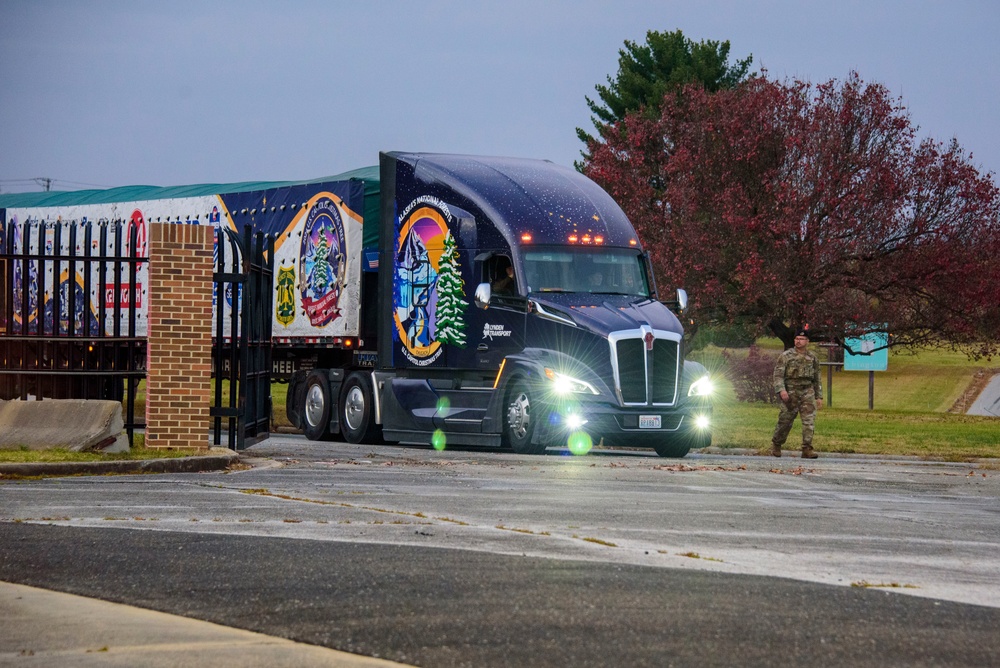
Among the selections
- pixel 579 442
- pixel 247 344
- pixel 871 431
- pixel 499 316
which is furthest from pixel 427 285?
pixel 871 431

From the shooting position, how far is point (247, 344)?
1828cm

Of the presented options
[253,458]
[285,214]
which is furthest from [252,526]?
[285,214]

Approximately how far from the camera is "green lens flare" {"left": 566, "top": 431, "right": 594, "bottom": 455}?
19.8 metres

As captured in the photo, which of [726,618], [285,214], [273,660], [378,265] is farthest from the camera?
[285,214]

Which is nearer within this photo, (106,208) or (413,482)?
(413,482)

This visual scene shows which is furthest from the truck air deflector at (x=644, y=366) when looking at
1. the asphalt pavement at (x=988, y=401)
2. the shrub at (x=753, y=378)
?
the asphalt pavement at (x=988, y=401)

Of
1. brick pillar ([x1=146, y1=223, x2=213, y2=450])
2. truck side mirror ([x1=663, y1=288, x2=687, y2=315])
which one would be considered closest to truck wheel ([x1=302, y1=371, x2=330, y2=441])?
truck side mirror ([x1=663, y1=288, x2=687, y2=315])

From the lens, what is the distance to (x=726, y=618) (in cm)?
718

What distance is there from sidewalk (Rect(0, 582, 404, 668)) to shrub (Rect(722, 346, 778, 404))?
4009 cm

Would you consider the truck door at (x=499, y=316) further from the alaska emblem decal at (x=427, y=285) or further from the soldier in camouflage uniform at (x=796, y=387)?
the soldier in camouflage uniform at (x=796, y=387)

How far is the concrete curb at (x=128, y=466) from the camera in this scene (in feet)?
48.1

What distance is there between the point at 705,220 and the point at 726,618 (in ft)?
114

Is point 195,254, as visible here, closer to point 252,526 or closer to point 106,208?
point 252,526

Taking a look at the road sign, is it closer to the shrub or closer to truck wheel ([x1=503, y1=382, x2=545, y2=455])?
the shrub
